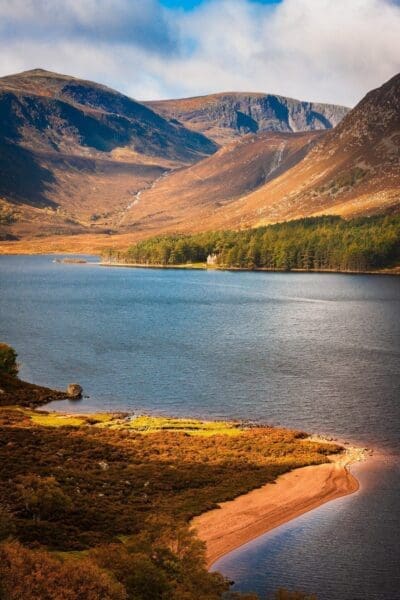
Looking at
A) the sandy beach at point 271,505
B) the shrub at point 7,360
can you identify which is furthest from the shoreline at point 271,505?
the shrub at point 7,360

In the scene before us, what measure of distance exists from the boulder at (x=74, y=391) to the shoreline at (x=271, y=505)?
3919 cm

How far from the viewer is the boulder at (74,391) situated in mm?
90744

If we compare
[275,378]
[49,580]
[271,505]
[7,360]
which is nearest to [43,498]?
[49,580]

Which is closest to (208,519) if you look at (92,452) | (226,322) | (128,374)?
(92,452)

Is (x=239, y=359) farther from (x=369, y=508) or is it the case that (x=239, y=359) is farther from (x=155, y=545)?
(x=155, y=545)

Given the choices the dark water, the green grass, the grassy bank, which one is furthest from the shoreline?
the green grass

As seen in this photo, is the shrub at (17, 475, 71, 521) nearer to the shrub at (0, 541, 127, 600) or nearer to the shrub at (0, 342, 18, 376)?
the shrub at (0, 541, 127, 600)

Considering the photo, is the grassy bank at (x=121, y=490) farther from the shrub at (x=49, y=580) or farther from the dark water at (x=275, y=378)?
the dark water at (x=275, y=378)

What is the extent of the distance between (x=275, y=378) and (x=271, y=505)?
48.1m

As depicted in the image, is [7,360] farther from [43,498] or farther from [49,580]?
[49,580]

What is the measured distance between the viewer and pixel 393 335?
14188 cm

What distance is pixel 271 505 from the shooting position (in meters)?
53.9

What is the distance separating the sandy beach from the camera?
47812 millimetres

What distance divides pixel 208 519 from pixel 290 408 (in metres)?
36.8
